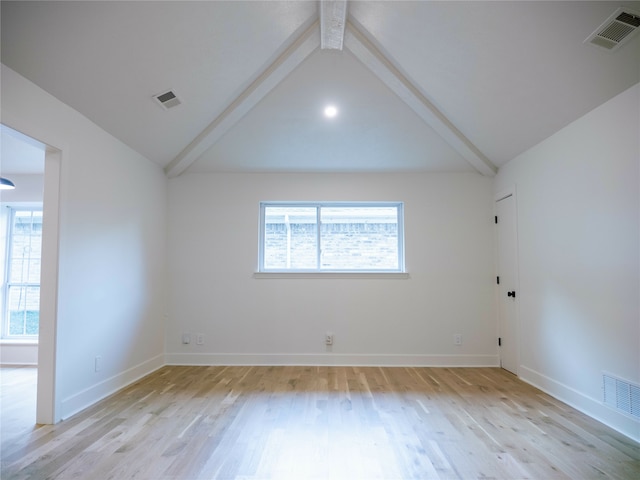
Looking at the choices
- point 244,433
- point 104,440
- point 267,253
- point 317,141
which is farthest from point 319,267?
point 104,440

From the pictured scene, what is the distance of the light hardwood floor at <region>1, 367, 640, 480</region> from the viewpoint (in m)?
1.96

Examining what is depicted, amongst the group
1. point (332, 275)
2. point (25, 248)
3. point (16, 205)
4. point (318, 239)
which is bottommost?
point (332, 275)

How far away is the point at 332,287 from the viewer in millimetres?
4348

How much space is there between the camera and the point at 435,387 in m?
3.41

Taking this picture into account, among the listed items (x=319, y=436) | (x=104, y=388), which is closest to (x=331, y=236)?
(x=319, y=436)

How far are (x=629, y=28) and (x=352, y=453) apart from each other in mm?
3119

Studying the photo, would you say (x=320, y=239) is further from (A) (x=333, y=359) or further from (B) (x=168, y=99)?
(B) (x=168, y=99)

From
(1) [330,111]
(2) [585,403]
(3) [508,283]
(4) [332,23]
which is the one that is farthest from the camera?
(3) [508,283]

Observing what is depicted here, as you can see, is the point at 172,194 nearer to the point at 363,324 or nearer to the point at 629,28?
the point at 363,324

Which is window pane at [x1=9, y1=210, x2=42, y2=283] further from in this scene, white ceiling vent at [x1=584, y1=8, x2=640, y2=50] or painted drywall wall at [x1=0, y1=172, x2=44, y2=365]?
white ceiling vent at [x1=584, y1=8, x2=640, y2=50]

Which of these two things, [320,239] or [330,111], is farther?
[320,239]

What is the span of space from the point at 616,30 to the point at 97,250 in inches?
165

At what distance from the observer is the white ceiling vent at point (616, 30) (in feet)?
6.72

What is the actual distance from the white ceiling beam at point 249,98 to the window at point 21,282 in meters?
2.09
